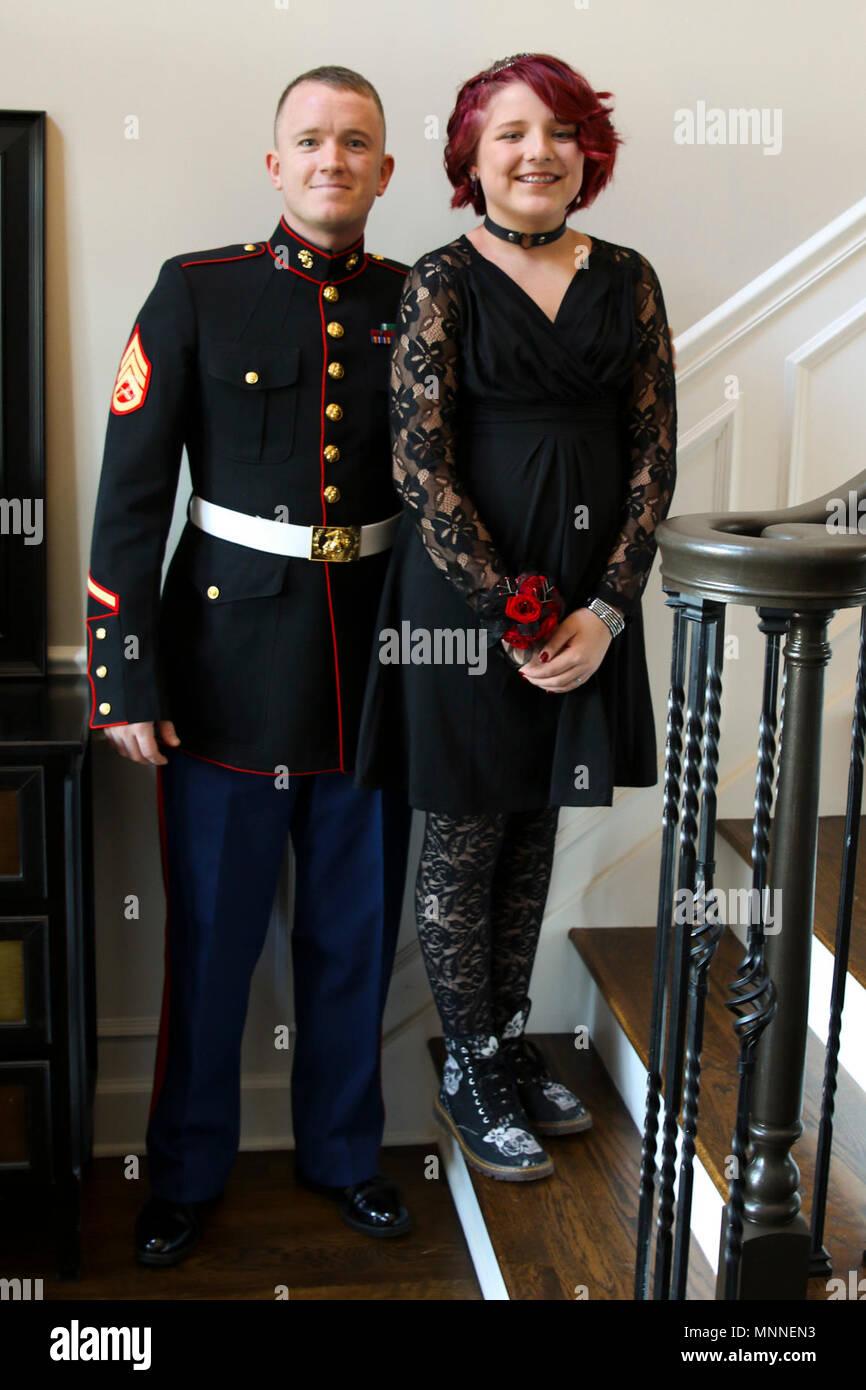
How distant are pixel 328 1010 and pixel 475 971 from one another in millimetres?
314

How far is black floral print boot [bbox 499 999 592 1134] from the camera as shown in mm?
2020

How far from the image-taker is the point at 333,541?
1.88 meters

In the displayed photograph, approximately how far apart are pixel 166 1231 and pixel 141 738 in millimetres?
826

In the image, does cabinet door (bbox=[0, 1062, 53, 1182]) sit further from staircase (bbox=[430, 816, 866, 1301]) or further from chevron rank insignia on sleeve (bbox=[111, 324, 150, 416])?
chevron rank insignia on sleeve (bbox=[111, 324, 150, 416])

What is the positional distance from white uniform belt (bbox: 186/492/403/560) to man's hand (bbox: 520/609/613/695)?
347 millimetres

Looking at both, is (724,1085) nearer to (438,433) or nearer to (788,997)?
(788,997)

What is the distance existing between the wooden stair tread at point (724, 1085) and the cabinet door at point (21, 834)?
93 centimetres

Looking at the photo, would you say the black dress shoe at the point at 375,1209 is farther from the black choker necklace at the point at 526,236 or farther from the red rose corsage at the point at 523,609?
the black choker necklace at the point at 526,236

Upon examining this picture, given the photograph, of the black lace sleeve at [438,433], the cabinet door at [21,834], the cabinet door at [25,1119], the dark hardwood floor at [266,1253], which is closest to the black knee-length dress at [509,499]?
the black lace sleeve at [438,433]

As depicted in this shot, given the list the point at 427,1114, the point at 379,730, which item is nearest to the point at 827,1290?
the point at 379,730

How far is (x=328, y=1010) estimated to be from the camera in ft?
7.04

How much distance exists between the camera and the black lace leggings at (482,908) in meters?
1.90

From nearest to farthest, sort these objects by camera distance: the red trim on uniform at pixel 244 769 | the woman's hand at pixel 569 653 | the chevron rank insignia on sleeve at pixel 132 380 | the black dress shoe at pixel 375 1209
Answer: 1. the woman's hand at pixel 569 653
2. the chevron rank insignia on sleeve at pixel 132 380
3. the red trim on uniform at pixel 244 769
4. the black dress shoe at pixel 375 1209

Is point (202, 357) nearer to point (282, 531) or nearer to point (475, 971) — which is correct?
point (282, 531)
